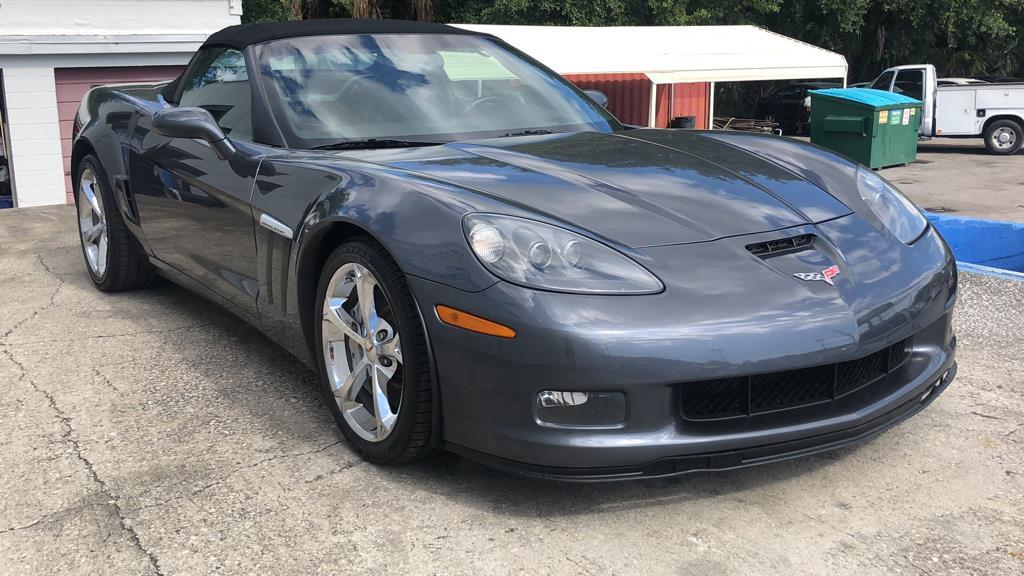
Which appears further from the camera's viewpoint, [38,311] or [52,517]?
[38,311]

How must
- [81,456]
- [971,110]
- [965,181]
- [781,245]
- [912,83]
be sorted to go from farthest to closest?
[912,83], [971,110], [965,181], [81,456], [781,245]

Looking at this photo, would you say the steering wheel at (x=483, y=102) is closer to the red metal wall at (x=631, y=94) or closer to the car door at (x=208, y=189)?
the car door at (x=208, y=189)

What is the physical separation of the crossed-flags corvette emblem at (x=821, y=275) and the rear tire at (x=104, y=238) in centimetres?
351

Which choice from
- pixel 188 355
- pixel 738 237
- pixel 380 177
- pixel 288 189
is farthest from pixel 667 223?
pixel 188 355

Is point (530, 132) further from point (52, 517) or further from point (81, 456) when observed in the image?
point (52, 517)

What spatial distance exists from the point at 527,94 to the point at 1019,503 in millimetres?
2354

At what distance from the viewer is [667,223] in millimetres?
2801

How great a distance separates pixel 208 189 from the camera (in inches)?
153

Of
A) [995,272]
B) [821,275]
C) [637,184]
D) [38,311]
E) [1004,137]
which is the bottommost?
[1004,137]

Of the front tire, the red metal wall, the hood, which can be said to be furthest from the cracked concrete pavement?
the red metal wall

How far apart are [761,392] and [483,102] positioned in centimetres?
185

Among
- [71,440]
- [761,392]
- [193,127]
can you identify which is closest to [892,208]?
[761,392]

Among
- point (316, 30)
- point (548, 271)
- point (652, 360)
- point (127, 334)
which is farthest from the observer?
point (127, 334)

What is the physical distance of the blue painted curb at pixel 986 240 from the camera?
277 inches
